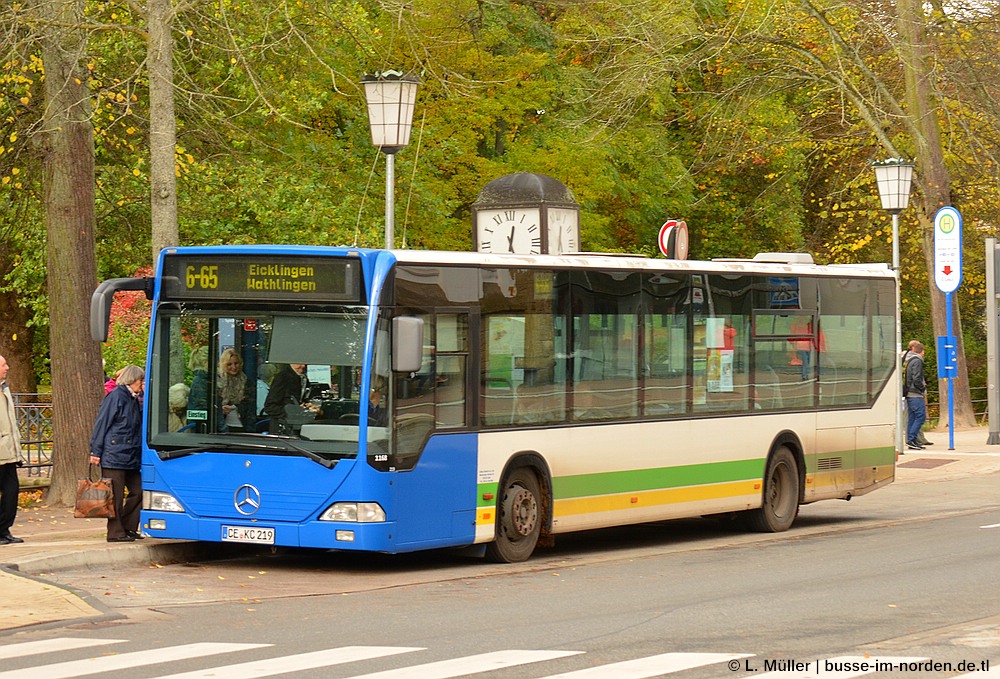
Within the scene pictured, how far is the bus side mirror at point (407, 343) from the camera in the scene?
1375 cm

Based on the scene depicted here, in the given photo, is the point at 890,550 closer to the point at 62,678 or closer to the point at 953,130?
the point at 62,678

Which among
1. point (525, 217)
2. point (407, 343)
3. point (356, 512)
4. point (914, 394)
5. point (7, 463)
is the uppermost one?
point (525, 217)

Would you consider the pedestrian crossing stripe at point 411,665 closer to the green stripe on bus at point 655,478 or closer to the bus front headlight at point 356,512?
the bus front headlight at point 356,512

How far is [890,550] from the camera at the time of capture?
1678 centimetres

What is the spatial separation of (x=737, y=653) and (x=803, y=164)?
39.5 meters

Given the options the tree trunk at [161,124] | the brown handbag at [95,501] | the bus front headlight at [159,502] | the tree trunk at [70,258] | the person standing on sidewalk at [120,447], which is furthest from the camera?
the tree trunk at [70,258]

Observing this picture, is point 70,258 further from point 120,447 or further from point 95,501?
point 95,501

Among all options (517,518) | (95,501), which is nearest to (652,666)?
(517,518)

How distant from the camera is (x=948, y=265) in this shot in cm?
3338

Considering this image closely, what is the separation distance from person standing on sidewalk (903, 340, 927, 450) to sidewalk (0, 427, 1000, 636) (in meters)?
18.2

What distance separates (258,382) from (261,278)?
2.86ft

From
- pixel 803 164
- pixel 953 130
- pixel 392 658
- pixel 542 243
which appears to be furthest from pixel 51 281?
pixel 803 164

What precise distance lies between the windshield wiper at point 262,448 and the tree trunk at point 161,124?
3254 millimetres

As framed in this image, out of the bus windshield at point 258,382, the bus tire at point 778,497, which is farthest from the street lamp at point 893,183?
the bus windshield at point 258,382
